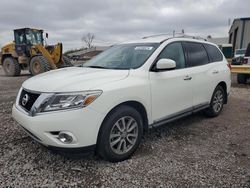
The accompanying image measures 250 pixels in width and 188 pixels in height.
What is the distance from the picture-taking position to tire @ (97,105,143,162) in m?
2.63

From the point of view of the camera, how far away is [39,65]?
39.5 feet

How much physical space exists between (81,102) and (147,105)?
3.42ft

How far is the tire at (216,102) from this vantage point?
4.66 meters

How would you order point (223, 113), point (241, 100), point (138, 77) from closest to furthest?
point (138, 77) → point (223, 113) → point (241, 100)

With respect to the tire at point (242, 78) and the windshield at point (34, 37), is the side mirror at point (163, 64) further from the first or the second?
the windshield at point (34, 37)

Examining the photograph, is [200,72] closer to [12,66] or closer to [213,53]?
[213,53]

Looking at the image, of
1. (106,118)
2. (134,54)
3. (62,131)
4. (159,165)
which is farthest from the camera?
(134,54)

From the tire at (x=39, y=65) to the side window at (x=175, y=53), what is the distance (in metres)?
9.61

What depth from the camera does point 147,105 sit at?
307cm

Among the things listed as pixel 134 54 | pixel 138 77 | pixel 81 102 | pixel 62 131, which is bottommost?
pixel 62 131

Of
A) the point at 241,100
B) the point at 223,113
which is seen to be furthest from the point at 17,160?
the point at 241,100

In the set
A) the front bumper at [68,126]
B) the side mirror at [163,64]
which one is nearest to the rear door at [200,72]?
the side mirror at [163,64]

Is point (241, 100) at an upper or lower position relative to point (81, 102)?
lower

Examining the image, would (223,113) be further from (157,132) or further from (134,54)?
(134,54)
